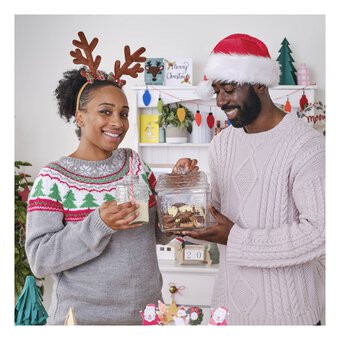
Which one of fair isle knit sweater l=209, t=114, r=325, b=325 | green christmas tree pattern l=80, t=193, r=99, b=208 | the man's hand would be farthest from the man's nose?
green christmas tree pattern l=80, t=193, r=99, b=208

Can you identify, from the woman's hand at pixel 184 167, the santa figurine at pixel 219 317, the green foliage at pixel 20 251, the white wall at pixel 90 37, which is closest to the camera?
the santa figurine at pixel 219 317

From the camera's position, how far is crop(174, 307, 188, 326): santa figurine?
917 mm

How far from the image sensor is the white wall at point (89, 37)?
1.24m

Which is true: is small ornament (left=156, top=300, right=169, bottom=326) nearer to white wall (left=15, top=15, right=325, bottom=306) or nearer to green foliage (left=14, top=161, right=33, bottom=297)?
white wall (left=15, top=15, right=325, bottom=306)

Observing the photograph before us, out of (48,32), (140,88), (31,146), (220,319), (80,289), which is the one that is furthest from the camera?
(140,88)

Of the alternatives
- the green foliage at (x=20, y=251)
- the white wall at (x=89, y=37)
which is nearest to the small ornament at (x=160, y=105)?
the white wall at (x=89, y=37)

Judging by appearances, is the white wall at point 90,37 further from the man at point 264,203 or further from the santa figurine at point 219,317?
the santa figurine at point 219,317

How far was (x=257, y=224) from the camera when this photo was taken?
1088 mm

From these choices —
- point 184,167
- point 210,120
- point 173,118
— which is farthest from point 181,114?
point 184,167

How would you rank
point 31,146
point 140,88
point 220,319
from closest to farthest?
point 220,319, point 31,146, point 140,88

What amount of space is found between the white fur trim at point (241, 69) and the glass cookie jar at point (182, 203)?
233mm

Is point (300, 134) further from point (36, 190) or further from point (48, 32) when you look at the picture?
point (48, 32)
